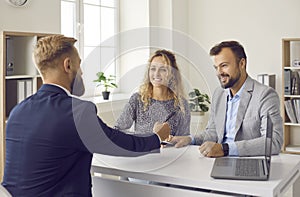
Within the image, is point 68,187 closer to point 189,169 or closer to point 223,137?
point 189,169

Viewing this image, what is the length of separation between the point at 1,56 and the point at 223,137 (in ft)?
5.19

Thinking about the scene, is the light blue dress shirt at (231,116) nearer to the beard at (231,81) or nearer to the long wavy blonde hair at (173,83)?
the beard at (231,81)

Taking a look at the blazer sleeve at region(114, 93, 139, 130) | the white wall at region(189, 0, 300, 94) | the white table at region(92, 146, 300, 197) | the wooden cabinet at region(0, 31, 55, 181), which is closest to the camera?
the white table at region(92, 146, 300, 197)

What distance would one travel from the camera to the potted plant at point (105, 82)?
407 centimetres

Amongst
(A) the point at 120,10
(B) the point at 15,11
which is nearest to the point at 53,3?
(B) the point at 15,11

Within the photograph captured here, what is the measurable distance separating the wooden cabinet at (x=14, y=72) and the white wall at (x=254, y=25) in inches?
97.3

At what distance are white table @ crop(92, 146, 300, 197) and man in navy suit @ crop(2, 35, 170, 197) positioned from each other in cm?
14

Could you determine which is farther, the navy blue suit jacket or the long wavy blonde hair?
the long wavy blonde hair

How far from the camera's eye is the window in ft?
13.6

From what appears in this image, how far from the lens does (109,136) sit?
163cm

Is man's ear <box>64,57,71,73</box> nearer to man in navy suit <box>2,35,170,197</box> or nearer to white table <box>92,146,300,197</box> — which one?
man in navy suit <box>2,35,170,197</box>

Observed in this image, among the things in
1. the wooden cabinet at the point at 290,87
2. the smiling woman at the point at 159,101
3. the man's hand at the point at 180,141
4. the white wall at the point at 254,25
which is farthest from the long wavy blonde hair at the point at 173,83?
the white wall at the point at 254,25

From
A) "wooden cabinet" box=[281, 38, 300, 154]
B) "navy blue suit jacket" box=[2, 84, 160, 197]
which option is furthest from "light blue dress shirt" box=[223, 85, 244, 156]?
"wooden cabinet" box=[281, 38, 300, 154]

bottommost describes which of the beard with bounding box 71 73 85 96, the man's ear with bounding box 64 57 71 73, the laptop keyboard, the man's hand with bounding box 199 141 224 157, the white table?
the white table
